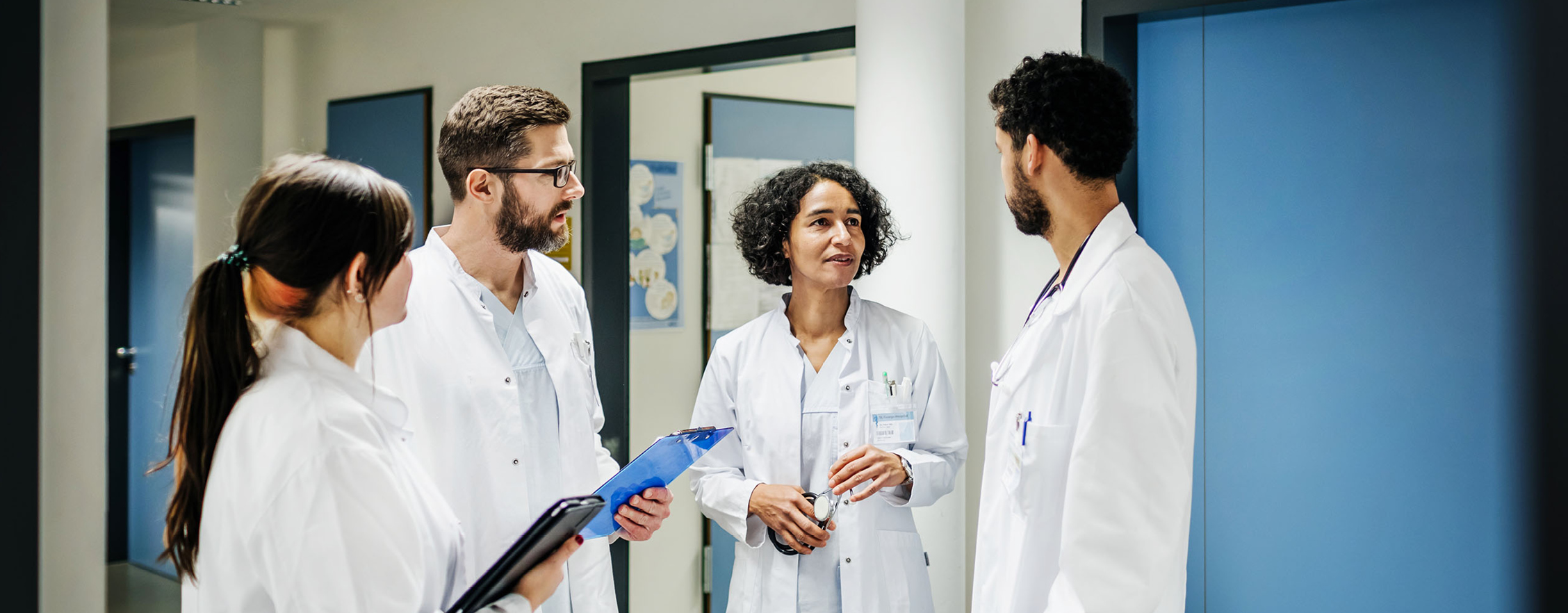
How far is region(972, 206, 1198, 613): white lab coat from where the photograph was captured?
4.44 ft

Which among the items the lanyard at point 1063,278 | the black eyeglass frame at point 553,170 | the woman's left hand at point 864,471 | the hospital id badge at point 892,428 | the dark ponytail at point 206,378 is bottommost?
the woman's left hand at point 864,471

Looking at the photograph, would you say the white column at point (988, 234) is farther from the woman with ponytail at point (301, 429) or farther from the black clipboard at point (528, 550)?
the woman with ponytail at point (301, 429)

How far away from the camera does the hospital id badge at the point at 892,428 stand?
2252 mm

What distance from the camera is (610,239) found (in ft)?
12.3

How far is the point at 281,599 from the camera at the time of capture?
109 cm

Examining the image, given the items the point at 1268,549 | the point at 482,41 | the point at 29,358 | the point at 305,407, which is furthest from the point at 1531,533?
the point at 482,41

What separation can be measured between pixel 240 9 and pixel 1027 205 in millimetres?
4557

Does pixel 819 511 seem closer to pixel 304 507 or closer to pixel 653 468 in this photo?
pixel 653 468

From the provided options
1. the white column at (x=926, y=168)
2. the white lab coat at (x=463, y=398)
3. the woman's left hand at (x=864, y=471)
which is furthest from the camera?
the white column at (x=926, y=168)

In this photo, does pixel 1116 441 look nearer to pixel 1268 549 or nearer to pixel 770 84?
pixel 1268 549

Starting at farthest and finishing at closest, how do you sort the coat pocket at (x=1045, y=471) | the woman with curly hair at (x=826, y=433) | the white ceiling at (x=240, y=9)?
the white ceiling at (x=240, y=9), the woman with curly hair at (x=826, y=433), the coat pocket at (x=1045, y=471)

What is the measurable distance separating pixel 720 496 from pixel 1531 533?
1.71 meters

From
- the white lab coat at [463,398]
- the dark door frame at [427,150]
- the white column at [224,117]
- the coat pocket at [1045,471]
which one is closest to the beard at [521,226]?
the white lab coat at [463,398]

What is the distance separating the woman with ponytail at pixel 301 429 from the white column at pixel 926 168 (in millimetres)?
1648
